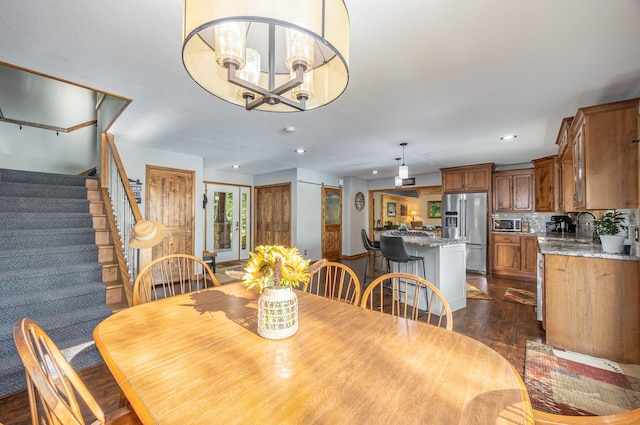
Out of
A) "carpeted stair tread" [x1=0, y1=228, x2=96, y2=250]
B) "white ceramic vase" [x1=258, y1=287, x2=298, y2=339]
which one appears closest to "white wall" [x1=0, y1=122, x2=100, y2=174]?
"carpeted stair tread" [x1=0, y1=228, x2=96, y2=250]

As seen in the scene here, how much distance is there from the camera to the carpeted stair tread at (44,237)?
106 inches

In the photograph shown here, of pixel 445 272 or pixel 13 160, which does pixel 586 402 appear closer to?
pixel 445 272

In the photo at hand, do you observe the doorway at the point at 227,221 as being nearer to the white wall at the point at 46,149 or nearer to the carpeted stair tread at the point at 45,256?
the white wall at the point at 46,149

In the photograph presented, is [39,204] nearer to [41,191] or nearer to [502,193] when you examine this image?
[41,191]

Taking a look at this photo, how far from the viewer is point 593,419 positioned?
80 centimetres

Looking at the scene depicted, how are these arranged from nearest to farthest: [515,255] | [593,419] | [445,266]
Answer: [593,419] < [445,266] < [515,255]

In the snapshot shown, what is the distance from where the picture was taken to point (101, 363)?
2.29 m

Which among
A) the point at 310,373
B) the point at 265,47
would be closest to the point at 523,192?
the point at 265,47

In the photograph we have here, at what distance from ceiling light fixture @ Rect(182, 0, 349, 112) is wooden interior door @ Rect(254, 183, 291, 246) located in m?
5.01

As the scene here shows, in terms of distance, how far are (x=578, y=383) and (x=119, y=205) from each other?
545cm

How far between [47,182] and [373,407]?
483 centimetres

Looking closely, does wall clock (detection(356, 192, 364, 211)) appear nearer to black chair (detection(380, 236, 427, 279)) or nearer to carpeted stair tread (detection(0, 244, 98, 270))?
black chair (detection(380, 236, 427, 279))

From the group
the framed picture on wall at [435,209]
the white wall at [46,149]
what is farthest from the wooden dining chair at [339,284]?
the framed picture on wall at [435,209]

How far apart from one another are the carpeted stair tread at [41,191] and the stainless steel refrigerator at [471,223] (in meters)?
6.34
